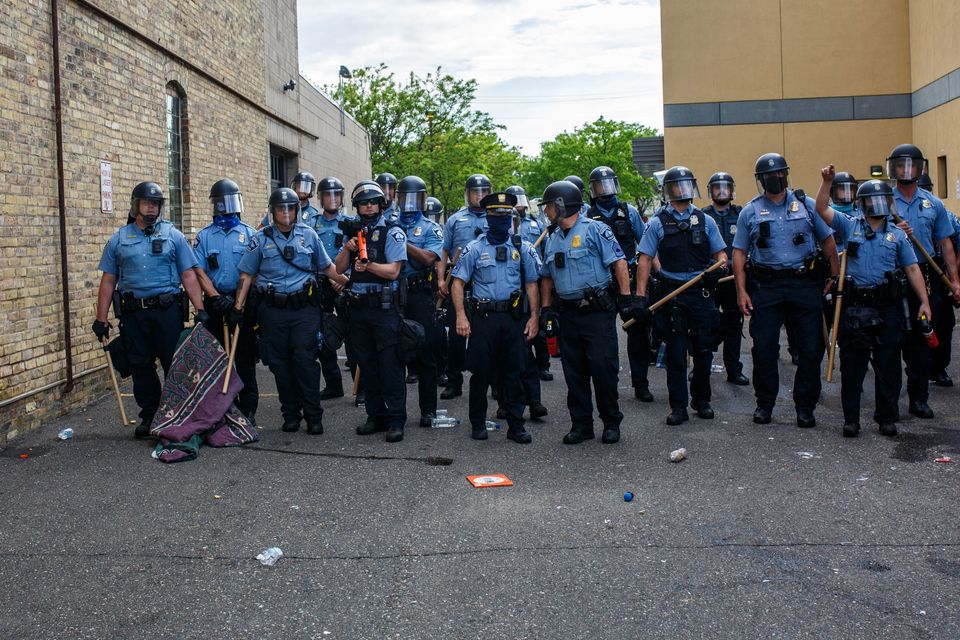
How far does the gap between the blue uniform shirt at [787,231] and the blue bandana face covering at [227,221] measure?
443 cm

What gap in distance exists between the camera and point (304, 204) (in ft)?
34.8

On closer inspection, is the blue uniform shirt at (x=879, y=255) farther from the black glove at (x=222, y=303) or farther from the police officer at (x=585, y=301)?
the black glove at (x=222, y=303)

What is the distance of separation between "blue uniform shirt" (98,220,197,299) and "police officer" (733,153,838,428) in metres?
4.70

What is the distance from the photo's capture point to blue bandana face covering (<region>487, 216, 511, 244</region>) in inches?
294

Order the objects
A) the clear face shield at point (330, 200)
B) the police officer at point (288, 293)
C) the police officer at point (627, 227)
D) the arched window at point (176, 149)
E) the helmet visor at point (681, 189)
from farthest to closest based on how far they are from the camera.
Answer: the arched window at point (176, 149), the clear face shield at point (330, 200), the police officer at point (627, 227), the helmet visor at point (681, 189), the police officer at point (288, 293)

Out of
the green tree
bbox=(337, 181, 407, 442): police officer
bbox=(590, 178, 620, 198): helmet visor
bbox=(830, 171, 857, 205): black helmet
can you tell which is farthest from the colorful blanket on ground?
the green tree

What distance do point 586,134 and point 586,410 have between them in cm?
6384

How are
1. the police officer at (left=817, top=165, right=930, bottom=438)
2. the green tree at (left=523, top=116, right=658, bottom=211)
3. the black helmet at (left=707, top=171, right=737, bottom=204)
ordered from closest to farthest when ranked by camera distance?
the police officer at (left=817, top=165, right=930, bottom=438)
the black helmet at (left=707, top=171, right=737, bottom=204)
the green tree at (left=523, top=116, right=658, bottom=211)

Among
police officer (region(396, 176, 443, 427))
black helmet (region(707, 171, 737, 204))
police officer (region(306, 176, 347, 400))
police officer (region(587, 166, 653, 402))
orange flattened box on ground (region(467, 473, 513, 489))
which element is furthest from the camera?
black helmet (region(707, 171, 737, 204))

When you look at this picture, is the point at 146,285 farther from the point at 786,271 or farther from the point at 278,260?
the point at 786,271

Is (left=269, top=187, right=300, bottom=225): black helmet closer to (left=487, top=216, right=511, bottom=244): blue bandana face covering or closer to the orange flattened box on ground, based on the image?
(left=487, top=216, right=511, bottom=244): blue bandana face covering

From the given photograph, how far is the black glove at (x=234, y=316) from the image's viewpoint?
788cm

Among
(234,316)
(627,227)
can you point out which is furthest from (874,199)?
(234,316)

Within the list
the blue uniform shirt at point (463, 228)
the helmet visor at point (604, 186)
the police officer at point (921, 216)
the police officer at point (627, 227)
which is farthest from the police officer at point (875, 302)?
the blue uniform shirt at point (463, 228)
